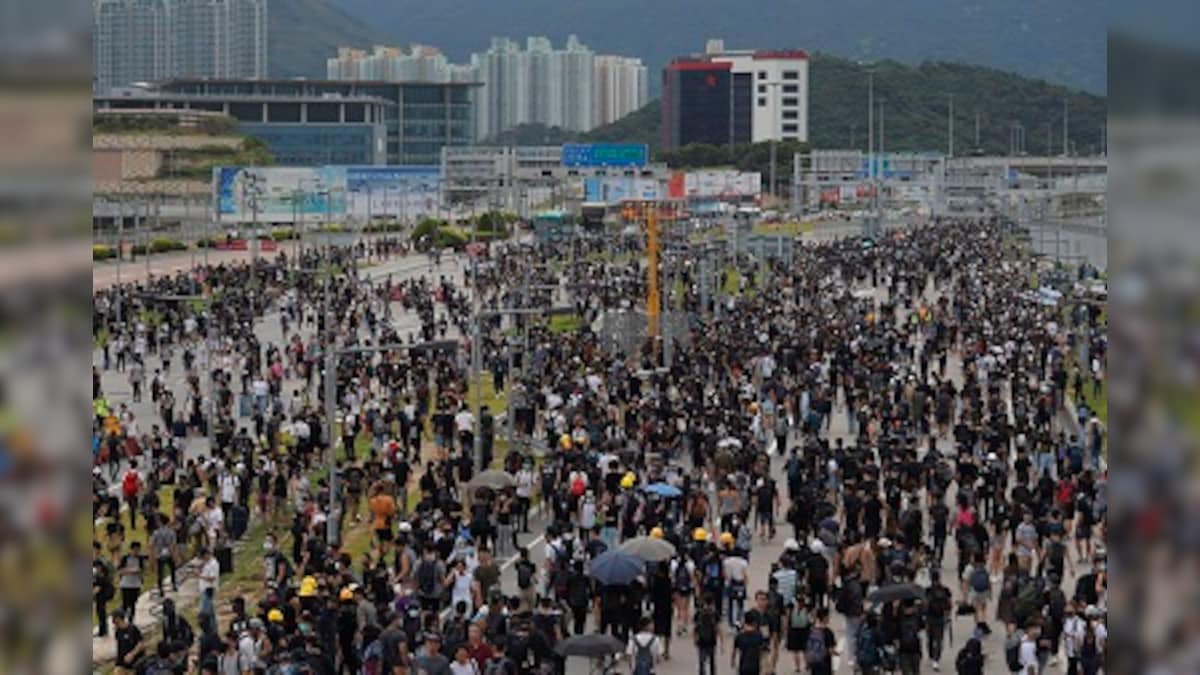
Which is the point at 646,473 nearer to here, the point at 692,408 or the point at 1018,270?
the point at 692,408

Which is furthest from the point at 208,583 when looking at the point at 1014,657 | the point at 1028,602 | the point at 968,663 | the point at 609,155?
the point at 609,155

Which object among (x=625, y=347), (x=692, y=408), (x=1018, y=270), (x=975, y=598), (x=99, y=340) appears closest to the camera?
(x=975, y=598)

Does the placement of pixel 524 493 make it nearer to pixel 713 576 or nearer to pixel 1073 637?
pixel 713 576

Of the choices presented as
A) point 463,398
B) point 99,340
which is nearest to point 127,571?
point 463,398

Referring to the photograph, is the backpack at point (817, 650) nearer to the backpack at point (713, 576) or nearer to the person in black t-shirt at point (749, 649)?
the person in black t-shirt at point (749, 649)

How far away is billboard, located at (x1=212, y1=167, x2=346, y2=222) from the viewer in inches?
4096

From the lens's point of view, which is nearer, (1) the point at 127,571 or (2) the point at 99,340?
(1) the point at 127,571

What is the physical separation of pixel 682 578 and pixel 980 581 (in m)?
3.00

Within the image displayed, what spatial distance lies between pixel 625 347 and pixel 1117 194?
154 ft

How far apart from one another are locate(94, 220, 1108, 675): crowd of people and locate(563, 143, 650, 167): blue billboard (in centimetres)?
6890

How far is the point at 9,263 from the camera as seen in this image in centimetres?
254

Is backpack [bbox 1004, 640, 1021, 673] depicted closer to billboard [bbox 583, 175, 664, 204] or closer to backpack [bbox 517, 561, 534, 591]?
backpack [bbox 517, 561, 534, 591]

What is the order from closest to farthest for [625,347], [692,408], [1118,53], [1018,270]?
[1118,53] < [692,408] < [625,347] < [1018,270]

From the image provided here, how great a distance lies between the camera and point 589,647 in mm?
17859
